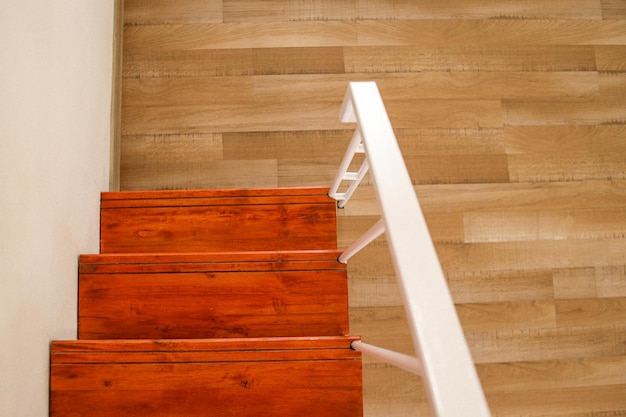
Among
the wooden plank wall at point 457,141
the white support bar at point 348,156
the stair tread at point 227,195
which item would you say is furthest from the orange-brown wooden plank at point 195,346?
the wooden plank wall at point 457,141

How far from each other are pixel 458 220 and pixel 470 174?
0.23 meters

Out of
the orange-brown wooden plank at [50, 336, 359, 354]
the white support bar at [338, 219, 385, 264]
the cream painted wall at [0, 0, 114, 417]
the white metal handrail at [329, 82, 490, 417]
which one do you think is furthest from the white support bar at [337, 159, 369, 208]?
the cream painted wall at [0, 0, 114, 417]

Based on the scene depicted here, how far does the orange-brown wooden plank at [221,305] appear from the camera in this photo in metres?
1.63

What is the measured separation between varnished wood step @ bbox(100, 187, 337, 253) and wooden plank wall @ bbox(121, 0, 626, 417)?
20.9 inches

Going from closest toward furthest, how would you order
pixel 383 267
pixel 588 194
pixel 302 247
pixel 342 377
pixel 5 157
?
pixel 5 157, pixel 342 377, pixel 302 247, pixel 383 267, pixel 588 194

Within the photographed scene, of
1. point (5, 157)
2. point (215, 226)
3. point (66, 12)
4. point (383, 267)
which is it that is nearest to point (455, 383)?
point (5, 157)

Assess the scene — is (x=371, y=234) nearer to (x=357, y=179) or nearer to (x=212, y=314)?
(x=357, y=179)

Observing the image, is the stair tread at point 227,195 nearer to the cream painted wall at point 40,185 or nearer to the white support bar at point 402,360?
the cream painted wall at point 40,185

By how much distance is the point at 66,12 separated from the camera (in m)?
1.63

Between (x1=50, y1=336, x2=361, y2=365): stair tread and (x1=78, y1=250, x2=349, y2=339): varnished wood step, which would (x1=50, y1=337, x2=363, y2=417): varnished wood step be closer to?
(x1=50, y1=336, x2=361, y2=365): stair tread

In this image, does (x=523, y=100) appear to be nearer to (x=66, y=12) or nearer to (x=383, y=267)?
(x=383, y=267)

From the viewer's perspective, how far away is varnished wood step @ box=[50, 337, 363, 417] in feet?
4.60

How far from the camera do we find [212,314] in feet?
5.35

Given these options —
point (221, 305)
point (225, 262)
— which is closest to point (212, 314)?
point (221, 305)
